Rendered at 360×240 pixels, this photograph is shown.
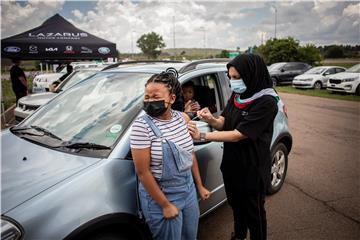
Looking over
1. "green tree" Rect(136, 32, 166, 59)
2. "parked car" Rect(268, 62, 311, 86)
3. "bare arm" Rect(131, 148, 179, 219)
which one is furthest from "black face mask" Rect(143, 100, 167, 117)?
"green tree" Rect(136, 32, 166, 59)

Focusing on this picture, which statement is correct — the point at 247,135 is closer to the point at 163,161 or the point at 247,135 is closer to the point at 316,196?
the point at 163,161

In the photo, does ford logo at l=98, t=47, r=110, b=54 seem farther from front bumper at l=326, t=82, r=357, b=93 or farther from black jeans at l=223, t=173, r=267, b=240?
front bumper at l=326, t=82, r=357, b=93

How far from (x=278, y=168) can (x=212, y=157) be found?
1612 millimetres

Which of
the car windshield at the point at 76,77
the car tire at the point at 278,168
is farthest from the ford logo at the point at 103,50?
the car tire at the point at 278,168

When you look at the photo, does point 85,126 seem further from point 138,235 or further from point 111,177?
point 138,235

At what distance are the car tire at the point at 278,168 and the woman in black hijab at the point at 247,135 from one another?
136 centimetres

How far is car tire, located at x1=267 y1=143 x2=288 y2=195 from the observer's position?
395 cm

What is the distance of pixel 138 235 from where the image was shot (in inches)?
81.0

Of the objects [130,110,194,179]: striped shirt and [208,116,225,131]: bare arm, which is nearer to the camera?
[130,110,194,179]: striped shirt

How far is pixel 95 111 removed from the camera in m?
2.65

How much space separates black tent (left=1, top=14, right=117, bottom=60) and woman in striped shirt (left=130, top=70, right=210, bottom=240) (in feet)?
29.5

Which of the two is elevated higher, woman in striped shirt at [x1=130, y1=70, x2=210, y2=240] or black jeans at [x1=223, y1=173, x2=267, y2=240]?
woman in striped shirt at [x1=130, y1=70, x2=210, y2=240]

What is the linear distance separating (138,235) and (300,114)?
29.9 ft

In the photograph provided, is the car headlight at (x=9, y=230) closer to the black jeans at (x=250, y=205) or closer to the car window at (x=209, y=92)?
the black jeans at (x=250, y=205)
